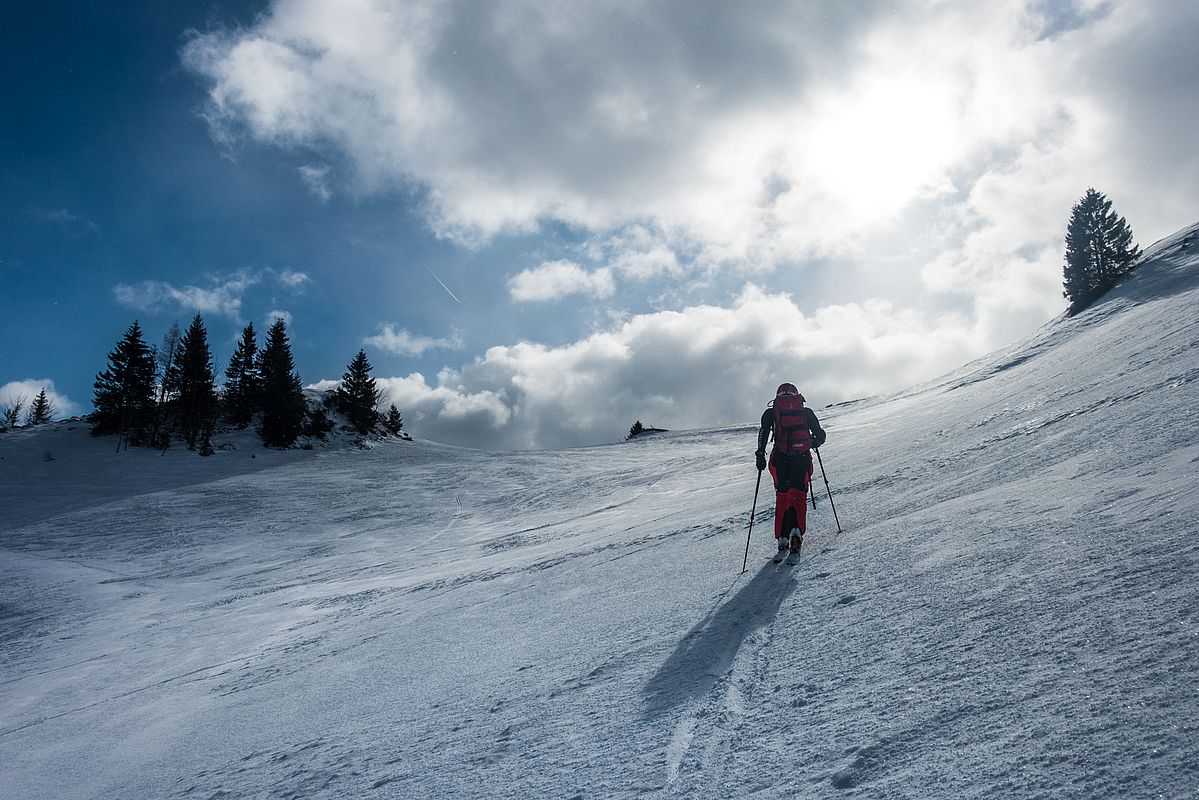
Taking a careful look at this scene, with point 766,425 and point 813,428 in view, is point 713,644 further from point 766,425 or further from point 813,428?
point 813,428

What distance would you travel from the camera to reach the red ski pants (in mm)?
6387

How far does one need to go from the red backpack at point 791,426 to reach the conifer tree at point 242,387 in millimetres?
49467

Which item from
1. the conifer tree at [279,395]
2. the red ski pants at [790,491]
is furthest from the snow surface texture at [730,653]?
the conifer tree at [279,395]

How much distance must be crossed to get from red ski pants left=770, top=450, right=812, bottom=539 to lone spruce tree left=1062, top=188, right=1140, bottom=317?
160 ft

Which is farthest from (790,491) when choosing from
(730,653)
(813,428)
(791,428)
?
(730,653)

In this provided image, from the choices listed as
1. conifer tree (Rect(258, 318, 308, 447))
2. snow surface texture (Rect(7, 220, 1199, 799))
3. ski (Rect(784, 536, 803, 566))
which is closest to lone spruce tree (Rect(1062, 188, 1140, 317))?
snow surface texture (Rect(7, 220, 1199, 799))

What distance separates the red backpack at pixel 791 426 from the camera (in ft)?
22.3

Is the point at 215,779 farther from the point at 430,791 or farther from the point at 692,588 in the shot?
the point at 692,588

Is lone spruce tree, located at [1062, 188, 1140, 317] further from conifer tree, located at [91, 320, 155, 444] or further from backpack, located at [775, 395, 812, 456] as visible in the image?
conifer tree, located at [91, 320, 155, 444]

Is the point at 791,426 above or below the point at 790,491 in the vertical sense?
above

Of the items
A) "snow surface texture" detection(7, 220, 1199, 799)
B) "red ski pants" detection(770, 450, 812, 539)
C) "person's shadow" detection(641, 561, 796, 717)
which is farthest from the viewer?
"red ski pants" detection(770, 450, 812, 539)

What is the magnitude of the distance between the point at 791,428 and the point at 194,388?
167ft

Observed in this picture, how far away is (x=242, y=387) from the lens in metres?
49.4

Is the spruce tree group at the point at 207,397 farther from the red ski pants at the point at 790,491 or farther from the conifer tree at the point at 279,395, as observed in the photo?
the red ski pants at the point at 790,491
